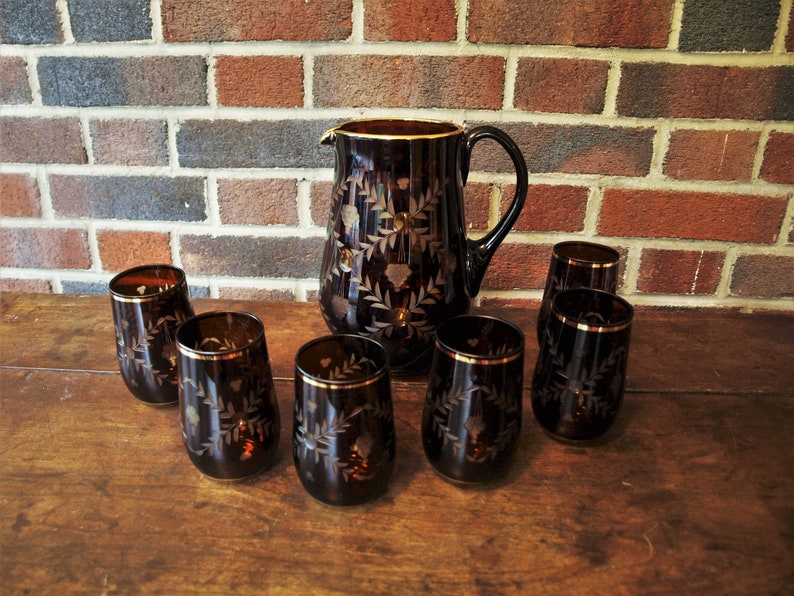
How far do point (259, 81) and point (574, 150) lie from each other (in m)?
0.44

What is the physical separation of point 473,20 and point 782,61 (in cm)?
40

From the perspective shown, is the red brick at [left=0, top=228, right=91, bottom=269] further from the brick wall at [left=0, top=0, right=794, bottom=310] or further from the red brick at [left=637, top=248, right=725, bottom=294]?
the red brick at [left=637, top=248, right=725, bottom=294]

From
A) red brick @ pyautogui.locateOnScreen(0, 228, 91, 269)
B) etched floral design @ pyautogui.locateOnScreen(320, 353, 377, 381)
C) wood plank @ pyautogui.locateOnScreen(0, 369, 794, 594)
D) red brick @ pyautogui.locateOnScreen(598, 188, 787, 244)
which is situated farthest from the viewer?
red brick @ pyautogui.locateOnScreen(0, 228, 91, 269)

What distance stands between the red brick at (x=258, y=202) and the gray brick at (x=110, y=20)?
23 centimetres

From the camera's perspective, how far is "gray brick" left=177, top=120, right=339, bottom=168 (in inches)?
33.5

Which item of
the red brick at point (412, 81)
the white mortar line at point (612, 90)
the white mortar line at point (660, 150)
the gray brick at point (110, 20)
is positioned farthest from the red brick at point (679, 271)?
the gray brick at point (110, 20)

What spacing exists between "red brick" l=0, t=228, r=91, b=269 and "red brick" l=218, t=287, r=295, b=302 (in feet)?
0.76

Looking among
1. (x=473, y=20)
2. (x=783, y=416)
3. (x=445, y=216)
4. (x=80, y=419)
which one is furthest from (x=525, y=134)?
(x=80, y=419)

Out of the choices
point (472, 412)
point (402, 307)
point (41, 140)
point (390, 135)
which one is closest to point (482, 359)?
point (472, 412)

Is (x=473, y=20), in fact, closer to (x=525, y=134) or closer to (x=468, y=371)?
(x=525, y=134)

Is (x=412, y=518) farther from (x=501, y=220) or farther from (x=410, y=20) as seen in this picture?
(x=410, y=20)

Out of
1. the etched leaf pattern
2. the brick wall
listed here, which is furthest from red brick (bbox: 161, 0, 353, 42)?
the etched leaf pattern

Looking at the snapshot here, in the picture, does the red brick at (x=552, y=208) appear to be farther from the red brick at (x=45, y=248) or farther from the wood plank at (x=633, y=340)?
the red brick at (x=45, y=248)

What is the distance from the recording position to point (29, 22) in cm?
84
